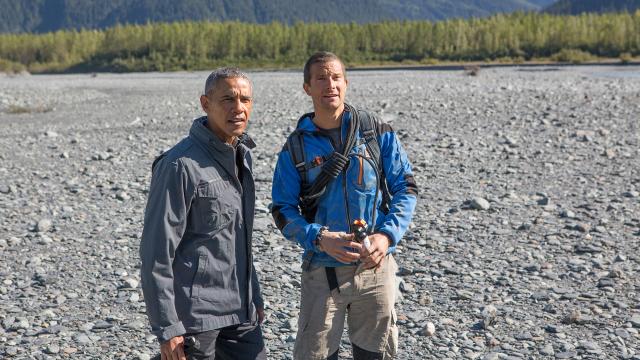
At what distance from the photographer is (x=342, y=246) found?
3990 mm

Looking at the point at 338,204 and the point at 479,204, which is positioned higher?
the point at 338,204

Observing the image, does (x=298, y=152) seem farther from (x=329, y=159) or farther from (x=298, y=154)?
(x=329, y=159)

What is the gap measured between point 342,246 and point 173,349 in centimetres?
93

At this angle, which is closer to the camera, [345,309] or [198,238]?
[198,238]

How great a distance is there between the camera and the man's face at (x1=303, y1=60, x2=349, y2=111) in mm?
4172

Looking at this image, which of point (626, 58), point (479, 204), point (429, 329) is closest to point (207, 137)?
point (429, 329)

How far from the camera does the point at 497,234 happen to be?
30.3 ft

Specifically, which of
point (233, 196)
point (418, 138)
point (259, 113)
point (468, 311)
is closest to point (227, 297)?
point (233, 196)

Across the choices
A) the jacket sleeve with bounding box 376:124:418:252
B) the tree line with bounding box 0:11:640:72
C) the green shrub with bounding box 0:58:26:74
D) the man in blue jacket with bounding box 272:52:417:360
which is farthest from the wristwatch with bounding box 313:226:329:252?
the green shrub with bounding box 0:58:26:74

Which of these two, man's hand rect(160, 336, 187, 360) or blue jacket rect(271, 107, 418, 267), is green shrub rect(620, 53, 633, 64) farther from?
man's hand rect(160, 336, 187, 360)

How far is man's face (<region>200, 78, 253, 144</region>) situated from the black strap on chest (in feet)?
1.22

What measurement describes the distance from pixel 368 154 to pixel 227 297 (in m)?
1.02

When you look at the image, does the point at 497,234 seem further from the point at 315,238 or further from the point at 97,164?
the point at 97,164

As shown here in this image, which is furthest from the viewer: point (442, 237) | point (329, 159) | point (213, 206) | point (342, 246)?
point (442, 237)
